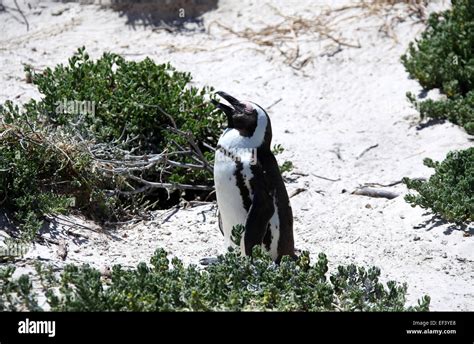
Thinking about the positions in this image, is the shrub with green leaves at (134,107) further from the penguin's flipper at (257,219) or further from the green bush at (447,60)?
the green bush at (447,60)

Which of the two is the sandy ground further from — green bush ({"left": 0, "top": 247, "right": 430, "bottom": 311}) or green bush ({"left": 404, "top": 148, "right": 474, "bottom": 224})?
green bush ({"left": 0, "top": 247, "right": 430, "bottom": 311})

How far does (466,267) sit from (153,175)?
2.34 m

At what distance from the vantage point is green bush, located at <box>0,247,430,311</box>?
479 cm

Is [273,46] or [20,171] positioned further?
[273,46]

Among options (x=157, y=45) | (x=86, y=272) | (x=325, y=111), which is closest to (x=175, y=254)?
(x=86, y=272)

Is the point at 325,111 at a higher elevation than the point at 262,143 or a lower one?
lower

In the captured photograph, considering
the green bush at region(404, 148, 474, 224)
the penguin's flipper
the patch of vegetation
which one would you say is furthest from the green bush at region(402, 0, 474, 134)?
the penguin's flipper

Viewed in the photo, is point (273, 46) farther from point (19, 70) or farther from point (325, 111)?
point (19, 70)

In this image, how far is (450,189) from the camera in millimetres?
6816

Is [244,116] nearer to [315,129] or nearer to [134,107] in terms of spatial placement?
[134,107]

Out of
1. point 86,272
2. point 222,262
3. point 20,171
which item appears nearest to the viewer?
point 86,272

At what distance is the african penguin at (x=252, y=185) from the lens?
5887 mm

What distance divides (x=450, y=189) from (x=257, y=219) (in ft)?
5.30

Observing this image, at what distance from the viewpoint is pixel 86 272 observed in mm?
4930
